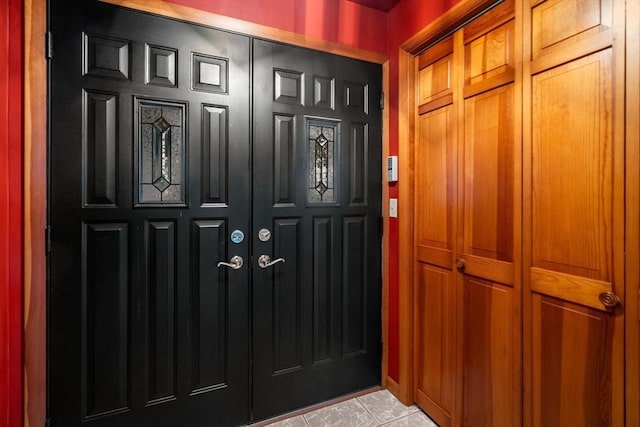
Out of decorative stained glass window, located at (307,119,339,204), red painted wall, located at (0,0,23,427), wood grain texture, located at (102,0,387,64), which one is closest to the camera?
red painted wall, located at (0,0,23,427)

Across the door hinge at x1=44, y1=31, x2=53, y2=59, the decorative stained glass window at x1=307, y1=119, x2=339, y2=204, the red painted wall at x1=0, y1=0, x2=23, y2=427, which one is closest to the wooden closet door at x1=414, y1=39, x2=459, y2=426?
the decorative stained glass window at x1=307, y1=119, x2=339, y2=204

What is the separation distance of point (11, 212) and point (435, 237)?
2081 mm

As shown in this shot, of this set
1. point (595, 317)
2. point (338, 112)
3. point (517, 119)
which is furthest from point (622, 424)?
point (338, 112)

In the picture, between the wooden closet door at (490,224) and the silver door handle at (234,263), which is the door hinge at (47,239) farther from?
the wooden closet door at (490,224)

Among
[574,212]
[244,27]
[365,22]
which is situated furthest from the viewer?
[365,22]

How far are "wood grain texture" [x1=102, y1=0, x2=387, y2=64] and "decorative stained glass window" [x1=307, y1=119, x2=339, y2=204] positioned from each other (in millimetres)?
469

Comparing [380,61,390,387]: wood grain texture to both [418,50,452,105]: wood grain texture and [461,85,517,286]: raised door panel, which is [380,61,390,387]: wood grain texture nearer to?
[418,50,452,105]: wood grain texture

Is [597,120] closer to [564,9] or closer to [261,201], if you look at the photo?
[564,9]

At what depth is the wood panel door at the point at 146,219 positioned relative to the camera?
4.55 feet

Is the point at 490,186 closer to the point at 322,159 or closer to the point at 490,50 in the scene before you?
the point at 490,50

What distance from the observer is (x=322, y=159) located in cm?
190

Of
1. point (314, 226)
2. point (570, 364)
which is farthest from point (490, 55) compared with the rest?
point (570, 364)

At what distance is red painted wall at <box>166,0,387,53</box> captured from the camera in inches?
64.8

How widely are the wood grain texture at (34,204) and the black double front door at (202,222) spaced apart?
0.14ft
